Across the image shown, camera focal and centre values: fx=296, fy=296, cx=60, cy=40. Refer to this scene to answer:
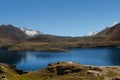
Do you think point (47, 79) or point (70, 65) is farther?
point (70, 65)

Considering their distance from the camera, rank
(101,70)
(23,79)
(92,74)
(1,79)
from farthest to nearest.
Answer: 1. (101,70)
2. (92,74)
3. (23,79)
4. (1,79)

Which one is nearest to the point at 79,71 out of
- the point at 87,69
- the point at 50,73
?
the point at 87,69

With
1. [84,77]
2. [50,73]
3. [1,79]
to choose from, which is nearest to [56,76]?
[50,73]

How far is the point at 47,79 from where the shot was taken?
62406mm

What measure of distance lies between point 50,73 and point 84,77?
993cm

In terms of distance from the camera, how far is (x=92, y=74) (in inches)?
2569

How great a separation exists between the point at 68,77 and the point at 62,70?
6.70 meters

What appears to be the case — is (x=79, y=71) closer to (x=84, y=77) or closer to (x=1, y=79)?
(x=84, y=77)

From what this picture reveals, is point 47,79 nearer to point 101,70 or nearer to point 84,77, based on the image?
point 84,77

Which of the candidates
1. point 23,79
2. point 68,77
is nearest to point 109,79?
point 68,77

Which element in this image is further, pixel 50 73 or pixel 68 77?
pixel 50 73

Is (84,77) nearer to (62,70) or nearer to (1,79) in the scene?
(62,70)

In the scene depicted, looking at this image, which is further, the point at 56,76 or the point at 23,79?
the point at 56,76

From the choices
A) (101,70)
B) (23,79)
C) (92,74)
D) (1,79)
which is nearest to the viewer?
(1,79)
